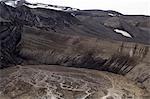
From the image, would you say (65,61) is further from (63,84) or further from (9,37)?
(9,37)

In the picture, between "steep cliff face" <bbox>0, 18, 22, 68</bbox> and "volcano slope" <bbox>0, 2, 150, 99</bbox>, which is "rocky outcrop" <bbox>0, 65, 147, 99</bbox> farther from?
"steep cliff face" <bbox>0, 18, 22, 68</bbox>

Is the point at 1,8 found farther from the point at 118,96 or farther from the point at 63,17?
the point at 118,96

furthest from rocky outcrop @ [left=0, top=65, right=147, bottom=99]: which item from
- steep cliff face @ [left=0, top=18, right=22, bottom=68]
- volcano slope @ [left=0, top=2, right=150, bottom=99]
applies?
steep cliff face @ [left=0, top=18, right=22, bottom=68]

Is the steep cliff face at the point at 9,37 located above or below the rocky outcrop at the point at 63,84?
above

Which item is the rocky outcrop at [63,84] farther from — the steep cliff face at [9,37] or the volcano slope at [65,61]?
the steep cliff face at [9,37]

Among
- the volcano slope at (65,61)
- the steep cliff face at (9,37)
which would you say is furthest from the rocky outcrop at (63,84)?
the steep cliff face at (9,37)

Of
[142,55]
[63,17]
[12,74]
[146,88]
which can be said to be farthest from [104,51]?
[63,17]

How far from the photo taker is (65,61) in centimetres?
1315

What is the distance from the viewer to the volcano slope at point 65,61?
10.4m

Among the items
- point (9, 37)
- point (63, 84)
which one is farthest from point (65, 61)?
point (9, 37)

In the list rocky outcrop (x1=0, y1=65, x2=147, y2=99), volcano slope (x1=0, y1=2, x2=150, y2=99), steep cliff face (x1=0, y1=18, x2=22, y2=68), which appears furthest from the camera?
steep cliff face (x1=0, y1=18, x2=22, y2=68)

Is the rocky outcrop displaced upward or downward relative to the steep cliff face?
downward

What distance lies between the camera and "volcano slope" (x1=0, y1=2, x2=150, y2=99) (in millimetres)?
10422

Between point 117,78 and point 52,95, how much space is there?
2.76m
